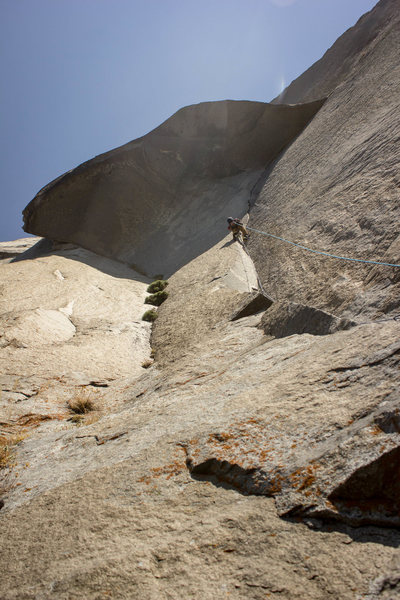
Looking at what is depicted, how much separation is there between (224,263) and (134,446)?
33.8 ft

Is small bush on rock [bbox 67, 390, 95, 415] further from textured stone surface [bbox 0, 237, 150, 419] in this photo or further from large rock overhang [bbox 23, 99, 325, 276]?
large rock overhang [bbox 23, 99, 325, 276]

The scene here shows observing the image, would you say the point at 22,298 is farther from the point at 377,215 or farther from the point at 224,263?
the point at 377,215

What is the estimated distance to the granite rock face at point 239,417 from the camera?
9.89 feet

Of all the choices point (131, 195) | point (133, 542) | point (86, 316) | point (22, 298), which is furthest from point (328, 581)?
point (131, 195)

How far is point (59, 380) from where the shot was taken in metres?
9.28

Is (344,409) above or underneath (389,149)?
underneath

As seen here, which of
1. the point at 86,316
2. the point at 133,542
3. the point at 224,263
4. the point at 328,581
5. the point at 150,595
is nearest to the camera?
the point at 328,581

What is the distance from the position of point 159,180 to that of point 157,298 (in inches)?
482

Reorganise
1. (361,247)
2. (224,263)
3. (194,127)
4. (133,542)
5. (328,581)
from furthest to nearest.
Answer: (194,127) < (224,263) < (361,247) < (133,542) < (328,581)

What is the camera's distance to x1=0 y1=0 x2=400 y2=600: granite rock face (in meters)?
3.02

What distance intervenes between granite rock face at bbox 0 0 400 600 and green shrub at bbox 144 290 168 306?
75 cm

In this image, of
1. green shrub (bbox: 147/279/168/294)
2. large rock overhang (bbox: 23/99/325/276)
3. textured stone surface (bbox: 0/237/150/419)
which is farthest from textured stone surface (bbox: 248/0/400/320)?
textured stone surface (bbox: 0/237/150/419)

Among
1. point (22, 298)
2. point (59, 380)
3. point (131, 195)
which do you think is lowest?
point (59, 380)

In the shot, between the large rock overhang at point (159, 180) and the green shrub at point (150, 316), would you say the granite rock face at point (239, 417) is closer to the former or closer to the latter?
the green shrub at point (150, 316)
